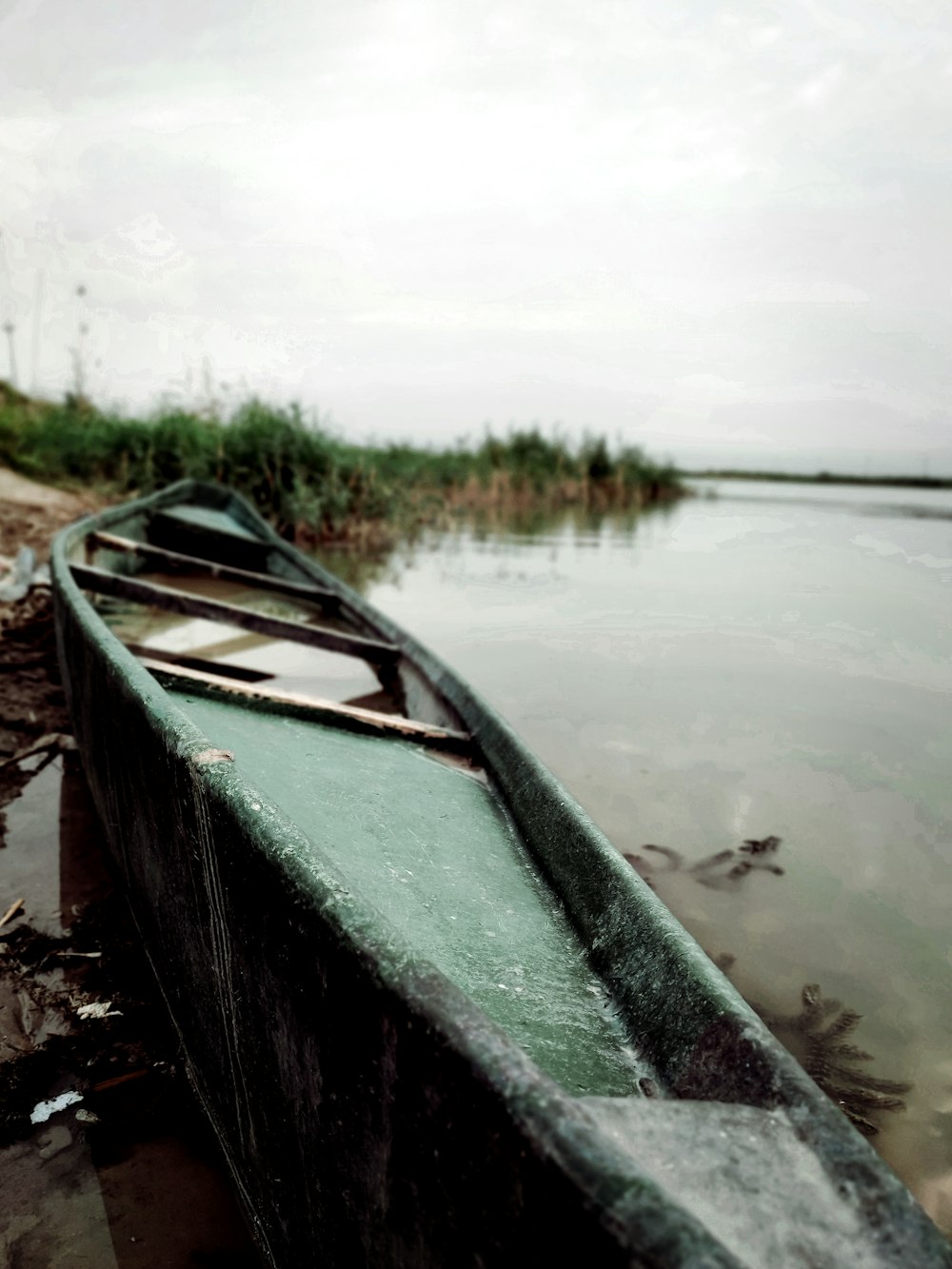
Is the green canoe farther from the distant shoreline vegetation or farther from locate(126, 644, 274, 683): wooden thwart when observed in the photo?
the distant shoreline vegetation

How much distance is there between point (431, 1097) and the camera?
29.7 inches

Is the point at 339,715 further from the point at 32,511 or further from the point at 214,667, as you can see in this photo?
the point at 32,511

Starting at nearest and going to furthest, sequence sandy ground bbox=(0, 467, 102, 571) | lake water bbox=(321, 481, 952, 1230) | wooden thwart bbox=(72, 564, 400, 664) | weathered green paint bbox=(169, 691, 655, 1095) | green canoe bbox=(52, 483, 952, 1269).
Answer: green canoe bbox=(52, 483, 952, 1269)
weathered green paint bbox=(169, 691, 655, 1095)
lake water bbox=(321, 481, 952, 1230)
wooden thwart bbox=(72, 564, 400, 664)
sandy ground bbox=(0, 467, 102, 571)

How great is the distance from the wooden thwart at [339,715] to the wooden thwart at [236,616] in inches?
43.7

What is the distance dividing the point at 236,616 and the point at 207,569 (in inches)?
62.8

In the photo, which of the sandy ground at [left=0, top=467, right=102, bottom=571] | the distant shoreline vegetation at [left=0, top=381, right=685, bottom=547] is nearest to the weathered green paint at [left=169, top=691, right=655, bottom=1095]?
the sandy ground at [left=0, top=467, right=102, bottom=571]

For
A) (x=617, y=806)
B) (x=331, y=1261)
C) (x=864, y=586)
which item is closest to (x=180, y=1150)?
(x=331, y=1261)

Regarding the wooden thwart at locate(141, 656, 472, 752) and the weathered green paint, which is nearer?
the weathered green paint

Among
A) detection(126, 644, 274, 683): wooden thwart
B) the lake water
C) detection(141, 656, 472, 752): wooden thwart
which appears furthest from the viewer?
detection(126, 644, 274, 683): wooden thwart

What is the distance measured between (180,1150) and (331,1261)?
0.63 metres

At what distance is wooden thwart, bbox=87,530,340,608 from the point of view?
16.3ft

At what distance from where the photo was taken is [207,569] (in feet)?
17.3

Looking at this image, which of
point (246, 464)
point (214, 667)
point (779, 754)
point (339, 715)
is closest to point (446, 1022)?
point (339, 715)

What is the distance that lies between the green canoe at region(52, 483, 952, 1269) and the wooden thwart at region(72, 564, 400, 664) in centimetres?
131
